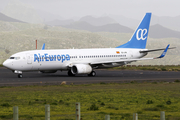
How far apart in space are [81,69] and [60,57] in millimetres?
3427

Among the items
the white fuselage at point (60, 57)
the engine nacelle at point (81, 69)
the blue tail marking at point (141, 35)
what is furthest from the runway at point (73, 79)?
the blue tail marking at point (141, 35)

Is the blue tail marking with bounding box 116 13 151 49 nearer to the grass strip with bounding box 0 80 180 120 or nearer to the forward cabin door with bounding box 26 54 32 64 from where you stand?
the forward cabin door with bounding box 26 54 32 64

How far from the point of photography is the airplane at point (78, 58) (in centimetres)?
4409

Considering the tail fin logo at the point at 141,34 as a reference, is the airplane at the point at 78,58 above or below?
below

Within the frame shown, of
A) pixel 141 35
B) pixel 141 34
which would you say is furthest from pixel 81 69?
pixel 141 34

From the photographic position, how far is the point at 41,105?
2048 centimetres

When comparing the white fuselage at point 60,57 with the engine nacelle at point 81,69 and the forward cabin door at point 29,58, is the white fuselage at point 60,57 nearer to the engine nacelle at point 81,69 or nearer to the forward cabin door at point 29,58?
the forward cabin door at point 29,58

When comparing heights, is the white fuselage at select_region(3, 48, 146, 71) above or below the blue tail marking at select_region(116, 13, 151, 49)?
below

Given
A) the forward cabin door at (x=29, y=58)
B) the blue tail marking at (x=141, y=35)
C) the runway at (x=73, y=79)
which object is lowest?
the runway at (x=73, y=79)

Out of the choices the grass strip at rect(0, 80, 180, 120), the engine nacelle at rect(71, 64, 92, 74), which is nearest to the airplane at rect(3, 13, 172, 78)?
the engine nacelle at rect(71, 64, 92, 74)

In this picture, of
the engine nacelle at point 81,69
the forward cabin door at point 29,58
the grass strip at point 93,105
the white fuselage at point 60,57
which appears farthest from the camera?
the engine nacelle at point 81,69

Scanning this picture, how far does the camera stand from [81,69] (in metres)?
46.3

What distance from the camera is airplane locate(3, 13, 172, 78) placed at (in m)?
44.1

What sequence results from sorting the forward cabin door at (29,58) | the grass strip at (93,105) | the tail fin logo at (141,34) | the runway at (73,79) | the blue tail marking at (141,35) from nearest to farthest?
1. the grass strip at (93,105)
2. the runway at (73,79)
3. the forward cabin door at (29,58)
4. the blue tail marking at (141,35)
5. the tail fin logo at (141,34)
